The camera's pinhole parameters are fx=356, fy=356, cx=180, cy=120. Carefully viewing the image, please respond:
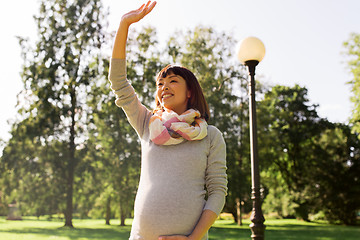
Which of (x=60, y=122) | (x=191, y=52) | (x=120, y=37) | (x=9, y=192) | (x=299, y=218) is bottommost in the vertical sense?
(x=299, y=218)

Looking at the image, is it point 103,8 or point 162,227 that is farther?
point 103,8

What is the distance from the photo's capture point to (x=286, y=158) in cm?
3569

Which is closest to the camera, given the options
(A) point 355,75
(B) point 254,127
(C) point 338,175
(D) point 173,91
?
(D) point 173,91

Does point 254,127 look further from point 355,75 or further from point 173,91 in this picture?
point 355,75

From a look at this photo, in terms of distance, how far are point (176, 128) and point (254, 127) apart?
16.7 ft

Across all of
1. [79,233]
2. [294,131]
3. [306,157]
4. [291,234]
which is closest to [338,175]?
[306,157]

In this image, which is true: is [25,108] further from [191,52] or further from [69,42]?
[191,52]

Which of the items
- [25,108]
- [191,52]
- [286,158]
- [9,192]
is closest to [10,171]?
[9,192]

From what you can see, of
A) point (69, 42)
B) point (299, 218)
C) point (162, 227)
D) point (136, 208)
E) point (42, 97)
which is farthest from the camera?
point (299, 218)

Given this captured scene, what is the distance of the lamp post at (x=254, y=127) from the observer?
667 centimetres

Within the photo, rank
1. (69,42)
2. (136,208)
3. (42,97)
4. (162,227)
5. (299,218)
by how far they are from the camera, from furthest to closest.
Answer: (299,218) < (69,42) < (42,97) < (136,208) < (162,227)

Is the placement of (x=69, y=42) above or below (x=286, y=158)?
above

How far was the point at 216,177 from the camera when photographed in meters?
2.06

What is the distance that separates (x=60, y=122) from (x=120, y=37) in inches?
913
